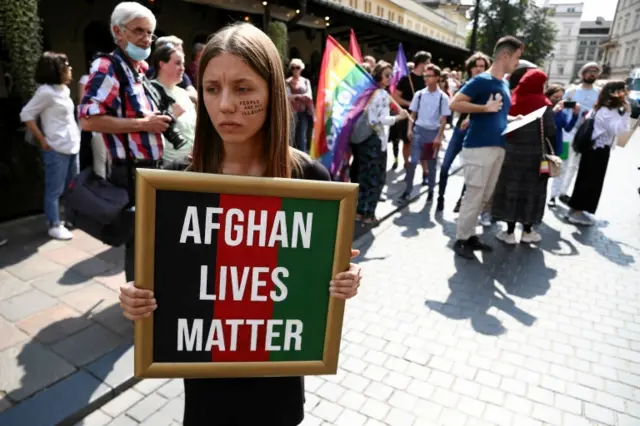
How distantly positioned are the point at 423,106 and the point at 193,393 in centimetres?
628

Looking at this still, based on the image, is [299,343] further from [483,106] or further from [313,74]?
[313,74]

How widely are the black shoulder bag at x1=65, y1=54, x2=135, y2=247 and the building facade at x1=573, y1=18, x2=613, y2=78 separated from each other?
4430 inches

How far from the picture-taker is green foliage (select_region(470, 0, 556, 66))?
4247 cm

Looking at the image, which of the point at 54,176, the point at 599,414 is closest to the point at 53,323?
the point at 54,176

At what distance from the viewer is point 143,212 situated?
1119 mm

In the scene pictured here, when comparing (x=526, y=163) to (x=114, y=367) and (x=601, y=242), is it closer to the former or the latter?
(x=601, y=242)

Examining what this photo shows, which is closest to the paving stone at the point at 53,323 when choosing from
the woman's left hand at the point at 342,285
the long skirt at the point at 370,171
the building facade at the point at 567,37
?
the woman's left hand at the point at 342,285

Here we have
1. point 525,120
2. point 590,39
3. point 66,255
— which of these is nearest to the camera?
point 66,255

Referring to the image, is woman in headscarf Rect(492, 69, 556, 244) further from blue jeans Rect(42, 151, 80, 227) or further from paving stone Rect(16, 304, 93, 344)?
blue jeans Rect(42, 151, 80, 227)

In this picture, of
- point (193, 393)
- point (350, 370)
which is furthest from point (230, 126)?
point (350, 370)

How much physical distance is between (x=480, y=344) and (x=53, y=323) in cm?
319

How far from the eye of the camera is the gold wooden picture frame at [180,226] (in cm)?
112

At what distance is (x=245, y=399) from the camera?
1.47 meters

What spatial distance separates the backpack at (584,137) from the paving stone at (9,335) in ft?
22.7
